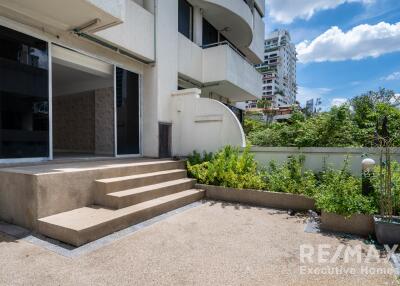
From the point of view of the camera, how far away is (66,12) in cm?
532

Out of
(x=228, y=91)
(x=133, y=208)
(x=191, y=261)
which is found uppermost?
(x=228, y=91)

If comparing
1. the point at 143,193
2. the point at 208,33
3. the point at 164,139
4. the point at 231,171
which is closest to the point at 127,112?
the point at 164,139

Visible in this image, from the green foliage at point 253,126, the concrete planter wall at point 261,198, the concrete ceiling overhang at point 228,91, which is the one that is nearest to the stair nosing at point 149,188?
the concrete planter wall at point 261,198

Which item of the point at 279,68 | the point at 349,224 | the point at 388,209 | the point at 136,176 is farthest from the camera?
the point at 279,68

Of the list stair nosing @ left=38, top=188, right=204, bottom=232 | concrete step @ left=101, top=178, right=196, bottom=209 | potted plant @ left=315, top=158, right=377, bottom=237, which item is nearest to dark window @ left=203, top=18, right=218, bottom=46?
concrete step @ left=101, top=178, right=196, bottom=209

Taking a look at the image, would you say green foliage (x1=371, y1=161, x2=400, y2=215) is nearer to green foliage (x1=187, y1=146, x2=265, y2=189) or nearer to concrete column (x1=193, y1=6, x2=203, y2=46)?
green foliage (x1=187, y1=146, x2=265, y2=189)

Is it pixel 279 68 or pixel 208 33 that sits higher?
pixel 279 68

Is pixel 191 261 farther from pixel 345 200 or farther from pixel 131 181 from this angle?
pixel 345 200

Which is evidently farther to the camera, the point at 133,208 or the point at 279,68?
the point at 279,68

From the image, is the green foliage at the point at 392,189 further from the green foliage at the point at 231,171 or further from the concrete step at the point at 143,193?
the concrete step at the point at 143,193

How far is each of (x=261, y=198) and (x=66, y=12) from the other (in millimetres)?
6133

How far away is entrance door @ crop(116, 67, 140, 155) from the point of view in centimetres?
798

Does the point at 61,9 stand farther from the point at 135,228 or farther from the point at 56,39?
the point at 135,228

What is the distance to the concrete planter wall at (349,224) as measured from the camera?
13.6 feet
